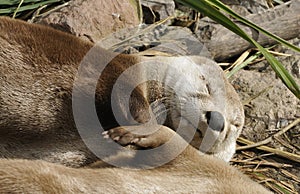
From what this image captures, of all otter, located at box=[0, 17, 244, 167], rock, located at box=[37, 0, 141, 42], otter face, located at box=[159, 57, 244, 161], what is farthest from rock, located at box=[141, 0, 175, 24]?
otter, located at box=[0, 17, 244, 167]

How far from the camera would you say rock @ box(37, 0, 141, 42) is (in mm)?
3982

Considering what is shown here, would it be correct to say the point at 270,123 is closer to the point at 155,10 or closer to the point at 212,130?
the point at 212,130

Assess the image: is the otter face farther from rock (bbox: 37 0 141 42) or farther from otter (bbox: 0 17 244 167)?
rock (bbox: 37 0 141 42)

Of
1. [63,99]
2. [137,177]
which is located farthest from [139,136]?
[63,99]

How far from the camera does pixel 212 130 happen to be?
342cm

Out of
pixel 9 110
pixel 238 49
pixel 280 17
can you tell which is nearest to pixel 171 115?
pixel 9 110

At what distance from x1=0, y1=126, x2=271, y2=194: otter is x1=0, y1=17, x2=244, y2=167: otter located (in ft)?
0.68

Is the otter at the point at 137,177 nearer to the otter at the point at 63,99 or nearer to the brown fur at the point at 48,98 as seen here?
the brown fur at the point at 48,98

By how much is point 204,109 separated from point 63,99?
0.68 meters

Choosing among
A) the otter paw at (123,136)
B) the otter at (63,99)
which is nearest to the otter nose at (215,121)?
the otter at (63,99)

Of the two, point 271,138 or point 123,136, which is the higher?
point 123,136

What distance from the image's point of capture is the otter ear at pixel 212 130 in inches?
134

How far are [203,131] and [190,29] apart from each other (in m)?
1.18

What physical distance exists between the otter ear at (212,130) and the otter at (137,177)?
0.32 metres
